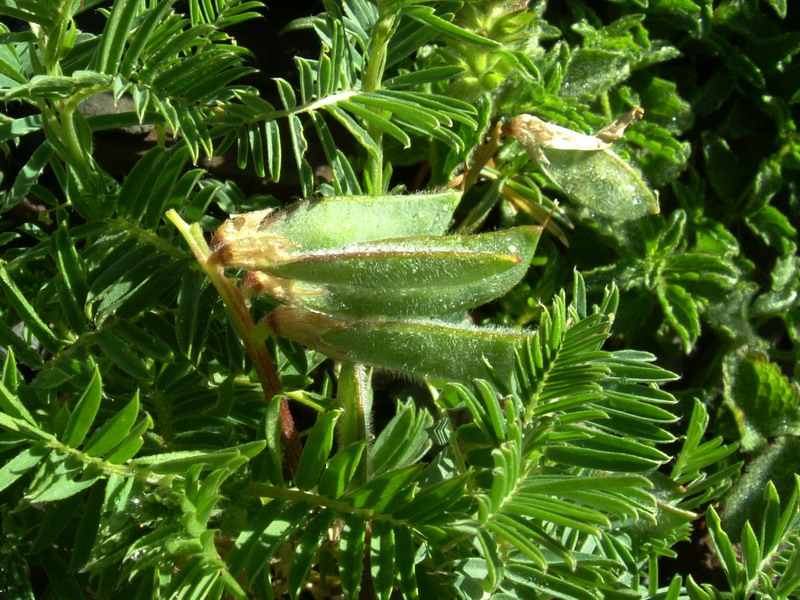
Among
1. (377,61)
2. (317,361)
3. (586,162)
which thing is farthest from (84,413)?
(586,162)

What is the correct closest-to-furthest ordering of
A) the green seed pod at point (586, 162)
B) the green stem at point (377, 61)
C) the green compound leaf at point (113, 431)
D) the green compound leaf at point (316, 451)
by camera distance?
the green compound leaf at point (113, 431) < the green compound leaf at point (316, 451) < the green stem at point (377, 61) < the green seed pod at point (586, 162)

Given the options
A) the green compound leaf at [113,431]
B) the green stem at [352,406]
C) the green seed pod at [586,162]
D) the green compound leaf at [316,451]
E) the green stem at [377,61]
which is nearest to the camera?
the green compound leaf at [113,431]

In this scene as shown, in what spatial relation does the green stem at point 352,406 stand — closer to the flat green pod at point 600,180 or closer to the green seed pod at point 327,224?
the green seed pod at point 327,224

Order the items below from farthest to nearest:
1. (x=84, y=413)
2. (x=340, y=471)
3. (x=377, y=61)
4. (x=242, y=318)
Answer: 1. (x=377, y=61)
2. (x=242, y=318)
3. (x=340, y=471)
4. (x=84, y=413)

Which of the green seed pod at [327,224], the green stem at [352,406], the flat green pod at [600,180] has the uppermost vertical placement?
the green seed pod at [327,224]

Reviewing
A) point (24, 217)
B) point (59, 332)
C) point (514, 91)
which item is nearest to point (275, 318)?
point (59, 332)

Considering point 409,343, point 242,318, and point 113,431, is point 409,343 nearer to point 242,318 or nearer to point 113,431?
point 242,318

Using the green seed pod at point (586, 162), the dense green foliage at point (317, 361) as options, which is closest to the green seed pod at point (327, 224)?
the dense green foliage at point (317, 361)

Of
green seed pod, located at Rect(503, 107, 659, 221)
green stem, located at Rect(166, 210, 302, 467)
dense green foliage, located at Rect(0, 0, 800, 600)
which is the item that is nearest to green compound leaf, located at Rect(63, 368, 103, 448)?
dense green foliage, located at Rect(0, 0, 800, 600)
